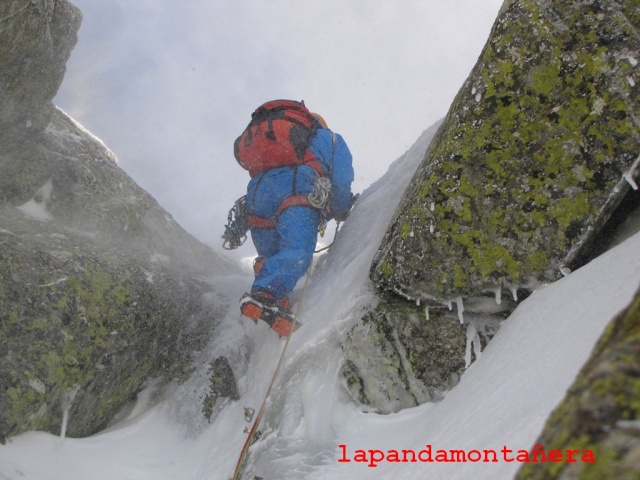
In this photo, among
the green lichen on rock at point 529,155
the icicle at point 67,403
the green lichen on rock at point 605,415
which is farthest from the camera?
the icicle at point 67,403

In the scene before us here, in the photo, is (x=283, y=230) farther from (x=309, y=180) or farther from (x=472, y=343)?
(x=472, y=343)

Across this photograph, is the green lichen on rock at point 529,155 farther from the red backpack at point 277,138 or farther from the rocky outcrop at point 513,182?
the red backpack at point 277,138

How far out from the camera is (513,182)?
165 inches

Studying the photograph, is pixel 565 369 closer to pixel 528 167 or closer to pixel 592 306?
pixel 592 306

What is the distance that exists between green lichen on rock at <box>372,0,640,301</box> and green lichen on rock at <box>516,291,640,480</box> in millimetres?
2981

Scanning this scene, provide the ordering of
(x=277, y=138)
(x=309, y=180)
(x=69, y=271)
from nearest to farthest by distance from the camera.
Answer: (x=69, y=271)
(x=309, y=180)
(x=277, y=138)

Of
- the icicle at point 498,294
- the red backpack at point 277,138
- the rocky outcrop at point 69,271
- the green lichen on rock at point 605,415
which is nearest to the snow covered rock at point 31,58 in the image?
the rocky outcrop at point 69,271

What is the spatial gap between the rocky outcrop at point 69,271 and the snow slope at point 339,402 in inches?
15.4

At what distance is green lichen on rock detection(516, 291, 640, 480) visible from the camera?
1043mm

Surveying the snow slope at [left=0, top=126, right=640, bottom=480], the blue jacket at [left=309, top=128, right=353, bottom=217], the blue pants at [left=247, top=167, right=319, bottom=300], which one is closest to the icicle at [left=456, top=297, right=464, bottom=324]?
the snow slope at [left=0, top=126, right=640, bottom=480]

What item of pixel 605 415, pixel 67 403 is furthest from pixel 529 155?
pixel 67 403

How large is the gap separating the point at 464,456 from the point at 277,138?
5.75 metres

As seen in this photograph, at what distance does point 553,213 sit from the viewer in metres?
4.07

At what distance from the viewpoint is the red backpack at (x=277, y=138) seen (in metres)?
7.43
